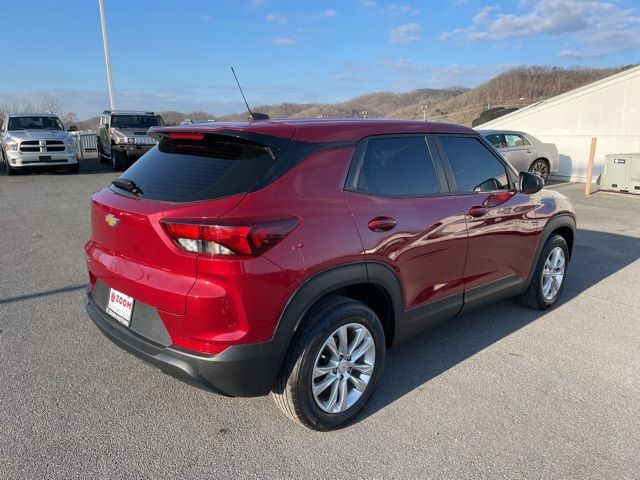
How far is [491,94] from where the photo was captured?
71562 mm

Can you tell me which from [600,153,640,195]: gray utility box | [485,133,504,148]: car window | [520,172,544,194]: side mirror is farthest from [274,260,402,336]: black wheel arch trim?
[600,153,640,195]: gray utility box

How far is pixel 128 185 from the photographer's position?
2.92 m

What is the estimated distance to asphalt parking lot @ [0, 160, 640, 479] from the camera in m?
2.52

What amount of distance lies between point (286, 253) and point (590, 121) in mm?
15335

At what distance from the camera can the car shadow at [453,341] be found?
332 cm

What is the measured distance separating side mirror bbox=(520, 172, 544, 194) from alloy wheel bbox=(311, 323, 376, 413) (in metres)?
2.06

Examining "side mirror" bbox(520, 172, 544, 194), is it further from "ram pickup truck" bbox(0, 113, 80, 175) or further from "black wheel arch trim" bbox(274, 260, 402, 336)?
"ram pickup truck" bbox(0, 113, 80, 175)

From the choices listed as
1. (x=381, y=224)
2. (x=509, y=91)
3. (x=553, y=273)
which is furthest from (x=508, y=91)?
(x=381, y=224)

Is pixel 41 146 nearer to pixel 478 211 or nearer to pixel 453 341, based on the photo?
pixel 453 341

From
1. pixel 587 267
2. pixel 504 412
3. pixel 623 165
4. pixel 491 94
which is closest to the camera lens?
pixel 504 412

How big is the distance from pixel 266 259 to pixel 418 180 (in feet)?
4.48

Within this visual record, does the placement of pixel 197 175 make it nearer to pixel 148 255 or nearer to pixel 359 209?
pixel 148 255

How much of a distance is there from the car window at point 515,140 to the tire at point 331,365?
39.3 ft

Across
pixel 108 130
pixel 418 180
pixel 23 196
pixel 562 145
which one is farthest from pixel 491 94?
pixel 418 180
